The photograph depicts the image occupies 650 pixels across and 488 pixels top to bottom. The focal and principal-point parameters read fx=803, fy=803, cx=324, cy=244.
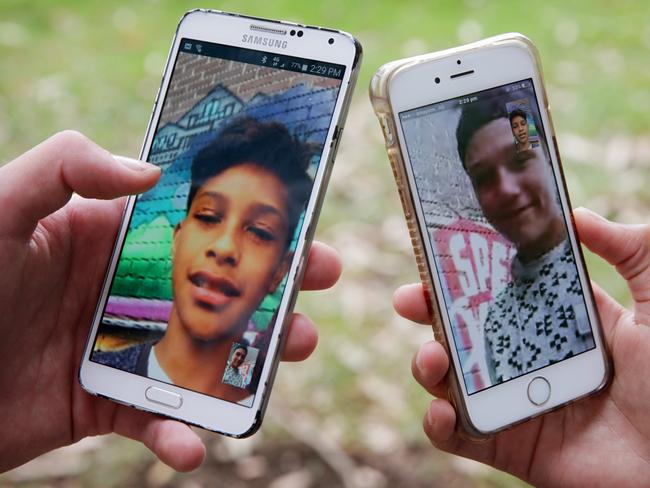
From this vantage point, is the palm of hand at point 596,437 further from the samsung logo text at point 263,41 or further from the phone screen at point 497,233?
the samsung logo text at point 263,41

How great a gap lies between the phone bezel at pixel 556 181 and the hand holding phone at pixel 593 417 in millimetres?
33

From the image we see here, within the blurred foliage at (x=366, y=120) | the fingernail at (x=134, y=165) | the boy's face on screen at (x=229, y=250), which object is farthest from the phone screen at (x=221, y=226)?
the blurred foliage at (x=366, y=120)

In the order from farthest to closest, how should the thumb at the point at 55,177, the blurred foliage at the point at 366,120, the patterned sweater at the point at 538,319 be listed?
the blurred foliage at the point at 366,120 → the patterned sweater at the point at 538,319 → the thumb at the point at 55,177

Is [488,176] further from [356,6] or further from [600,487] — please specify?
[356,6]

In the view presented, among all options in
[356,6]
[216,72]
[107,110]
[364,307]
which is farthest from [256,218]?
[356,6]

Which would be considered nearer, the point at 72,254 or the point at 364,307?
the point at 72,254

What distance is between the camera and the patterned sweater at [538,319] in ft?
3.69

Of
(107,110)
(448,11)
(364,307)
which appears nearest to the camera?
(364,307)

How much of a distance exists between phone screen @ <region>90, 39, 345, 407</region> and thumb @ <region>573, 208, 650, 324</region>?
16.1 inches

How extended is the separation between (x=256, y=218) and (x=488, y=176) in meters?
0.33

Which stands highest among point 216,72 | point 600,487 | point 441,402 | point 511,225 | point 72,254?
point 216,72

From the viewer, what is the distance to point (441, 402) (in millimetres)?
1080

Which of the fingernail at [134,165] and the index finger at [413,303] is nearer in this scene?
the fingernail at [134,165]

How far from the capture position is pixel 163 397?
1106mm
